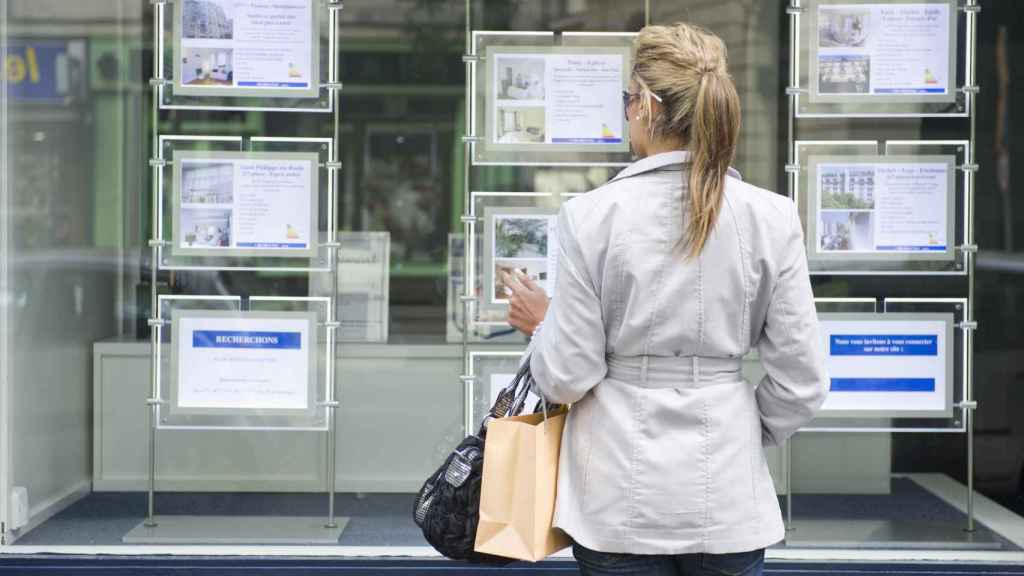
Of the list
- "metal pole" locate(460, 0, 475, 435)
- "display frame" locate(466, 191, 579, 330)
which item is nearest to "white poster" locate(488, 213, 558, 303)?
"display frame" locate(466, 191, 579, 330)

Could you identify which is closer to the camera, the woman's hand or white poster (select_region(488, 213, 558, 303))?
the woman's hand

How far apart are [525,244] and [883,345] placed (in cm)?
153

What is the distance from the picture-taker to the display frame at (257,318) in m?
5.61

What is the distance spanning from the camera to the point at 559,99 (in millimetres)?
5586

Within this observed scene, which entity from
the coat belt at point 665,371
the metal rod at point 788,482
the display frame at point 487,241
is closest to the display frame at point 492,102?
the display frame at point 487,241

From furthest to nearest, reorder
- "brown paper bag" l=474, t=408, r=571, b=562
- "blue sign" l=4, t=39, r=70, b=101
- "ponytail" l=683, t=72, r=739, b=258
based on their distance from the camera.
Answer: "blue sign" l=4, t=39, r=70, b=101, "brown paper bag" l=474, t=408, r=571, b=562, "ponytail" l=683, t=72, r=739, b=258

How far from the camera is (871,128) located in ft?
18.2

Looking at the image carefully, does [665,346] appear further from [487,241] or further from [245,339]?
[245,339]

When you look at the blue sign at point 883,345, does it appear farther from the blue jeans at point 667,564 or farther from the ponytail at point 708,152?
the ponytail at point 708,152

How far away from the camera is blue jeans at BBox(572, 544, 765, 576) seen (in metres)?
2.85

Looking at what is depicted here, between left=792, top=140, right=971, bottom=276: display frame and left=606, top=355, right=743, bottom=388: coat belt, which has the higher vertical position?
left=792, top=140, right=971, bottom=276: display frame

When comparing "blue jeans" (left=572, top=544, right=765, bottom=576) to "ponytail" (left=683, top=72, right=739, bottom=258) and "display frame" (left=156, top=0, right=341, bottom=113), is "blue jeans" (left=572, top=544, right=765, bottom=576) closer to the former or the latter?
"ponytail" (left=683, top=72, right=739, bottom=258)

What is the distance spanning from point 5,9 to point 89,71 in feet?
2.77

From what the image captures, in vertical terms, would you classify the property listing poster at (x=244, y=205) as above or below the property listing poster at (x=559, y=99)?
below
